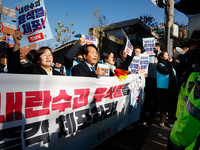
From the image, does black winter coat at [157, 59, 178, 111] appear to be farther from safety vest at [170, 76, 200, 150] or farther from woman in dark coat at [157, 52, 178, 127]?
safety vest at [170, 76, 200, 150]

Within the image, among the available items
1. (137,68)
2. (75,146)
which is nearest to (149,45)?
(137,68)

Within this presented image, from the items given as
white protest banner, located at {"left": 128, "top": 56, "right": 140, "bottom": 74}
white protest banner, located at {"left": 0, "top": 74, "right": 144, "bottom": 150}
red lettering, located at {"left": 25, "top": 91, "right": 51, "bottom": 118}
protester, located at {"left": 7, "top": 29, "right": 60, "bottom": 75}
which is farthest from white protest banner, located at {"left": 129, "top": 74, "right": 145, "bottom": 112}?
red lettering, located at {"left": 25, "top": 91, "right": 51, "bottom": 118}

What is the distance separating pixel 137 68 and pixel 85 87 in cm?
211

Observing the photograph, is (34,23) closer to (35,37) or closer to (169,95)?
(35,37)

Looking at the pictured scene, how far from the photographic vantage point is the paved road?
8.06 feet

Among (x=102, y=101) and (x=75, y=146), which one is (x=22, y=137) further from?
(x=102, y=101)

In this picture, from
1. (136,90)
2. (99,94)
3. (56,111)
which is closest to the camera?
(56,111)

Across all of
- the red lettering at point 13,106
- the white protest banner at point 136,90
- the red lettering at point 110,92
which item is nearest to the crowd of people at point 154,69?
the red lettering at point 110,92

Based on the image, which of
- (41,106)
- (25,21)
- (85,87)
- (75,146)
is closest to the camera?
(41,106)

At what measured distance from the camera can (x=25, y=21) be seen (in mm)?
2523

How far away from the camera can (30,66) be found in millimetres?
1933

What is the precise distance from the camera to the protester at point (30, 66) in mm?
1751

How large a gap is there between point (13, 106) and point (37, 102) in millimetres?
219

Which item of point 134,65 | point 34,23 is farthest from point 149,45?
point 34,23
